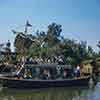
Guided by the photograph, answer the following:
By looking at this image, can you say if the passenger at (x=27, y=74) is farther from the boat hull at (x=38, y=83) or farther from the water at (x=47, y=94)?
the water at (x=47, y=94)

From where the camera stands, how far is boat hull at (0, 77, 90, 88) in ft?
96.3

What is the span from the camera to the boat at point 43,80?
29.4 metres

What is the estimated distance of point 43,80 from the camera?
30.7m

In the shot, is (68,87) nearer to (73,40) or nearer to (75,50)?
(75,50)

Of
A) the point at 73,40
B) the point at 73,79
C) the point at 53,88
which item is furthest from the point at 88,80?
the point at 73,40

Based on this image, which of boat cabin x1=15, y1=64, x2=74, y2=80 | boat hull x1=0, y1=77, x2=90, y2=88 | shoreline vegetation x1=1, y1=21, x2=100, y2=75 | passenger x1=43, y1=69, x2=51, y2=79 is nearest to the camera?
boat hull x1=0, y1=77, x2=90, y2=88

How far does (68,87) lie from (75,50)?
30665mm

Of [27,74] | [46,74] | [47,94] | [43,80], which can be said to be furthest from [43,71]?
[47,94]

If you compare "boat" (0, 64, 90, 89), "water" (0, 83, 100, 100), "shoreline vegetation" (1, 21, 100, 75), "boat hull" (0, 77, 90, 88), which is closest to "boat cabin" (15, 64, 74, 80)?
"boat" (0, 64, 90, 89)

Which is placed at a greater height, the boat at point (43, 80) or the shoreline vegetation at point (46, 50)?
the shoreline vegetation at point (46, 50)

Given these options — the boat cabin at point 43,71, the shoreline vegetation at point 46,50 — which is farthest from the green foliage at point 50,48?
the boat cabin at point 43,71

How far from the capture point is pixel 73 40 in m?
66.8

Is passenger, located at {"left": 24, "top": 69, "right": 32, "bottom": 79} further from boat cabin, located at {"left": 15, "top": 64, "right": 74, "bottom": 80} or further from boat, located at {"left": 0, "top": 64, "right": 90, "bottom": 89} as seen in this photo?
boat, located at {"left": 0, "top": 64, "right": 90, "bottom": 89}

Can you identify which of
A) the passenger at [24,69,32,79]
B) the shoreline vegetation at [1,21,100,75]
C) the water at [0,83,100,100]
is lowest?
the water at [0,83,100,100]
